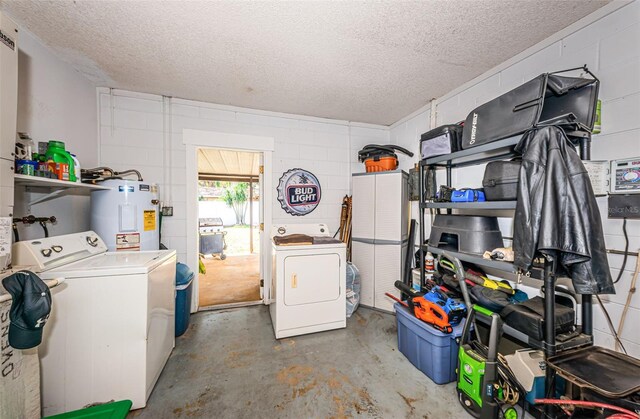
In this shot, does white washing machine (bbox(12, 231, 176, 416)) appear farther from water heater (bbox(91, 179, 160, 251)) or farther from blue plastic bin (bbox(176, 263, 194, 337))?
blue plastic bin (bbox(176, 263, 194, 337))

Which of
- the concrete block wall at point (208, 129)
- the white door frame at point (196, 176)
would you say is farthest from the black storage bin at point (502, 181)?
the white door frame at point (196, 176)

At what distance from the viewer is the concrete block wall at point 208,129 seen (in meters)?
2.67

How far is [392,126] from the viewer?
12.0 feet

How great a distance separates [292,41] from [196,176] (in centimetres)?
193

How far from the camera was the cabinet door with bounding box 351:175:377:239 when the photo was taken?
3.09 m

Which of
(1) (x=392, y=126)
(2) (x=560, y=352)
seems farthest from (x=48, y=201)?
(1) (x=392, y=126)

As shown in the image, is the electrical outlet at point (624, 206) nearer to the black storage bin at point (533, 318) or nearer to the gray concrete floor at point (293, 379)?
the black storage bin at point (533, 318)

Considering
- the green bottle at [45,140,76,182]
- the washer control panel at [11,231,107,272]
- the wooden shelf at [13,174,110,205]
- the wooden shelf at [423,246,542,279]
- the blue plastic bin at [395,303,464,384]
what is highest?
the green bottle at [45,140,76,182]

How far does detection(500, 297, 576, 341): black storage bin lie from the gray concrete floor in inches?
27.3

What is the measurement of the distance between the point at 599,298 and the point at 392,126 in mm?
2919

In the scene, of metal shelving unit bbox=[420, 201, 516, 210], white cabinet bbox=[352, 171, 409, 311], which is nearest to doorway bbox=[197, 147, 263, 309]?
white cabinet bbox=[352, 171, 409, 311]

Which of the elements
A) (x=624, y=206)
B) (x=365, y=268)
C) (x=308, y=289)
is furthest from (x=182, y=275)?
(x=624, y=206)

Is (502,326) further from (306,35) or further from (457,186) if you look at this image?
(306,35)

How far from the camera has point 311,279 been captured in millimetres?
2502
